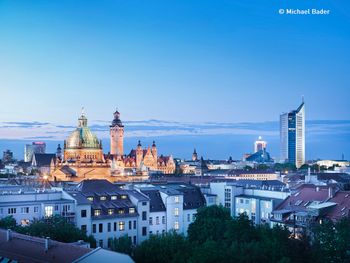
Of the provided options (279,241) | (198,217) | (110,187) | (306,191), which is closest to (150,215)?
(110,187)

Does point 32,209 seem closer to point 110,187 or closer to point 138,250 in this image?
point 110,187

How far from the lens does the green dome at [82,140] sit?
164 m

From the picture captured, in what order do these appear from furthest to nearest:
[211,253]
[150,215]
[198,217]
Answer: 1. [150,215]
2. [198,217]
3. [211,253]

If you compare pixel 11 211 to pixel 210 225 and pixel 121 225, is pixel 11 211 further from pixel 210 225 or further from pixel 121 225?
pixel 210 225

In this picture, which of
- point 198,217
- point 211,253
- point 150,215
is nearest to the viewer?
point 211,253

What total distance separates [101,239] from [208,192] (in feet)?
71.7

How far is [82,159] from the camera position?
523ft

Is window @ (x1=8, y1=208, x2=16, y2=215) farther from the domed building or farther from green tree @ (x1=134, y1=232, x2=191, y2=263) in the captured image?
the domed building

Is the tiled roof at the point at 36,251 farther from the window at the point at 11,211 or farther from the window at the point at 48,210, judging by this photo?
the window at the point at 48,210

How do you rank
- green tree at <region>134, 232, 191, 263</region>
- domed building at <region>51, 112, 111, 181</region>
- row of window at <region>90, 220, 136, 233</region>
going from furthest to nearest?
domed building at <region>51, 112, 111, 181</region> → row of window at <region>90, 220, 136, 233</region> → green tree at <region>134, 232, 191, 263</region>

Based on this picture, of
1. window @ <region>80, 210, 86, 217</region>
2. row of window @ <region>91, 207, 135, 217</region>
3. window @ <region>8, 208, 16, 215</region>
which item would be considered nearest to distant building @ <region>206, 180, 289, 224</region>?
row of window @ <region>91, 207, 135, 217</region>

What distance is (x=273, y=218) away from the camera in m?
60.0

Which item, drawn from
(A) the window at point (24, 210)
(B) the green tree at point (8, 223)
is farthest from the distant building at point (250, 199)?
(B) the green tree at point (8, 223)

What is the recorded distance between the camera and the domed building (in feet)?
499
